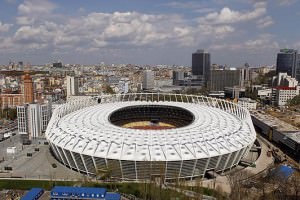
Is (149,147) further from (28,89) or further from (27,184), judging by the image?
(28,89)

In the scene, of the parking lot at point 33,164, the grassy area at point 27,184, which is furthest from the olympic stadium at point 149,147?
the grassy area at point 27,184

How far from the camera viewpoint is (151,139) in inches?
1900

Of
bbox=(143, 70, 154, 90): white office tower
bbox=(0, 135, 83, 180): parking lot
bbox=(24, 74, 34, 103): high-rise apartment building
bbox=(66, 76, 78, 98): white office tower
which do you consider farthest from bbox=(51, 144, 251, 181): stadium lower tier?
bbox=(143, 70, 154, 90): white office tower

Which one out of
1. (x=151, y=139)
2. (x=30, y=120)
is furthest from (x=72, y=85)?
(x=151, y=139)

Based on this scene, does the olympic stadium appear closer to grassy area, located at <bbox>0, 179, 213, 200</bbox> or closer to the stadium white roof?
the stadium white roof

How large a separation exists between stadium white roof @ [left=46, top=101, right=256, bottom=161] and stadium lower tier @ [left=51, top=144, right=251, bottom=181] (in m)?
0.92

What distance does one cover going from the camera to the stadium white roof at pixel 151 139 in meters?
44.5

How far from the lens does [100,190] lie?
39.2 meters

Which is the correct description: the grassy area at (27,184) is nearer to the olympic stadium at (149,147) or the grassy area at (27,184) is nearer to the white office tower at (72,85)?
the olympic stadium at (149,147)

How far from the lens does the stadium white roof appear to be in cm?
4447

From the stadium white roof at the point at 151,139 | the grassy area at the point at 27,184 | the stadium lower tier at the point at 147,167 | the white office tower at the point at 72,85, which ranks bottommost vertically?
the grassy area at the point at 27,184

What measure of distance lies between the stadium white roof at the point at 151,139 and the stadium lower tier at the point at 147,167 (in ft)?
3.02

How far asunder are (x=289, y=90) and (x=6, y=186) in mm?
125746

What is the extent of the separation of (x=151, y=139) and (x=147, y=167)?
18.2 ft
